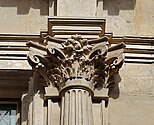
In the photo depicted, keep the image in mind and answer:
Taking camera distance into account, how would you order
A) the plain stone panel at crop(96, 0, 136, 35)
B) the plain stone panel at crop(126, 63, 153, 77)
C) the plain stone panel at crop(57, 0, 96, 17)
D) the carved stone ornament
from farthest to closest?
the plain stone panel at crop(96, 0, 136, 35) < the plain stone panel at crop(57, 0, 96, 17) < the plain stone panel at crop(126, 63, 153, 77) < the carved stone ornament

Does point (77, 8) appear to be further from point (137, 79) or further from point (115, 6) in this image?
point (137, 79)

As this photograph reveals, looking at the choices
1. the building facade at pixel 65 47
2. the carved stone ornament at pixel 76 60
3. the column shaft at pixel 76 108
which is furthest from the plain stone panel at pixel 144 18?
the column shaft at pixel 76 108

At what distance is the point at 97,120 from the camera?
16.1m

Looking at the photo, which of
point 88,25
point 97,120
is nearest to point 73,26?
point 88,25

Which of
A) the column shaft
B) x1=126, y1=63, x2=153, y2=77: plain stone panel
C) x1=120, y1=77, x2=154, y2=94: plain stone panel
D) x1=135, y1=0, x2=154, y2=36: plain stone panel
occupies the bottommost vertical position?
the column shaft

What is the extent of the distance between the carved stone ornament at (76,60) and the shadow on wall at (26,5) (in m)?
0.88

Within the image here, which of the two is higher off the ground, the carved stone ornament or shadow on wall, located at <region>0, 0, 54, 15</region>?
shadow on wall, located at <region>0, 0, 54, 15</region>

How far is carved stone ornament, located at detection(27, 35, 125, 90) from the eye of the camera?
53.5 feet

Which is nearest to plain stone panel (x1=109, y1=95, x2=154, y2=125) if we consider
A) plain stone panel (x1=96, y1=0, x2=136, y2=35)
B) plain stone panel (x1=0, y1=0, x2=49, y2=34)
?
plain stone panel (x1=96, y1=0, x2=136, y2=35)

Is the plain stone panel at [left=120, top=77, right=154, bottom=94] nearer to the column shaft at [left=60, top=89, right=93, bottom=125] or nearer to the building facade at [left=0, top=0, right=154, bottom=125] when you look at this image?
the building facade at [left=0, top=0, right=154, bottom=125]

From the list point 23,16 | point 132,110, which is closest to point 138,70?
point 132,110

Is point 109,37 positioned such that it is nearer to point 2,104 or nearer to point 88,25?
point 88,25

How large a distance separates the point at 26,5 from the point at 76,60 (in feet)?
4.63

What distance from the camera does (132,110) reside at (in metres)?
16.5
